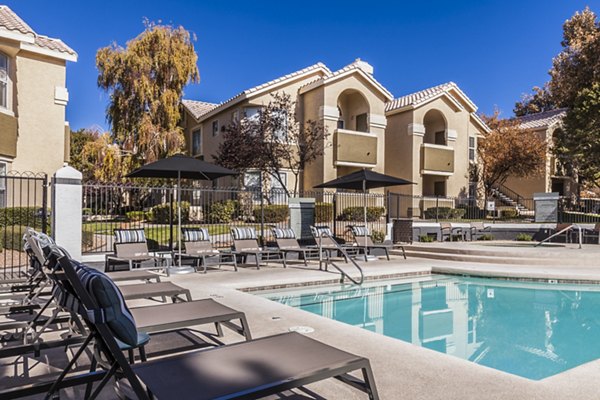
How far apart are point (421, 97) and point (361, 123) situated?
4499 millimetres

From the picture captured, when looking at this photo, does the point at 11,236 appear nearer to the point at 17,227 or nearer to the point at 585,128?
the point at 17,227

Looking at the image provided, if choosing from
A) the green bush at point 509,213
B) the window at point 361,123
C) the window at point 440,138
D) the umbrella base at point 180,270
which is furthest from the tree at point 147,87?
the green bush at point 509,213

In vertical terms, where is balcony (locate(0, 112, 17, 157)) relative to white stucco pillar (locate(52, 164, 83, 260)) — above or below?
above

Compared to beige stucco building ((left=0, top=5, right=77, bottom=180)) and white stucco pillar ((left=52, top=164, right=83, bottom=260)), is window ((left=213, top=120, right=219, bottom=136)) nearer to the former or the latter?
beige stucco building ((left=0, top=5, right=77, bottom=180))

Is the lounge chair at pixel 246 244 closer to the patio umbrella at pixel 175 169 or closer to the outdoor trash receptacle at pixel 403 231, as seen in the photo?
the patio umbrella at pixel 175 169

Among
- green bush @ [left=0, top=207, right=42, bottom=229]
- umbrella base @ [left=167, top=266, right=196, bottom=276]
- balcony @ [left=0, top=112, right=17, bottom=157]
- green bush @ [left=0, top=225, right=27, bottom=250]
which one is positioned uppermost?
balcony @ [left=0, top=112, right=17, bottom=157]

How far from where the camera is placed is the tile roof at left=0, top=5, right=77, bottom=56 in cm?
1464

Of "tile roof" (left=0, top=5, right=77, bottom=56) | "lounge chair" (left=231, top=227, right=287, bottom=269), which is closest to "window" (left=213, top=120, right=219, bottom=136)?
"tile roof" (left=0, top=5, right=77, bottom=56)

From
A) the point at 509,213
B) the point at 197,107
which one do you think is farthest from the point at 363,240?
the point at 197,107

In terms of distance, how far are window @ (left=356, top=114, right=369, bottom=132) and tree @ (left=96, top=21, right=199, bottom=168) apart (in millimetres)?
10830

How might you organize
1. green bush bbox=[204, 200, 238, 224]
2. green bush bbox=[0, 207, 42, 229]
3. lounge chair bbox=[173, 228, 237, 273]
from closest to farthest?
lounge chair bbox=[173, 228, 237, 273] → green bush bbox=[0, 207, 42, 229] → green bush bbox=[204, 200, 238, 224]

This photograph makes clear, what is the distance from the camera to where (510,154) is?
99.5ft

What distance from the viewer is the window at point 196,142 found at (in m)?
30.0

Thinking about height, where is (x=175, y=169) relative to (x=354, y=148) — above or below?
below
